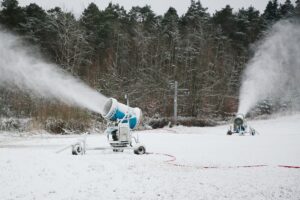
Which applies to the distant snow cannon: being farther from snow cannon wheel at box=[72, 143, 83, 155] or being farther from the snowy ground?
snow cannon wheel at box=[72, 143, 83, 155]

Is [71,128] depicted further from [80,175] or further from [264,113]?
[264,113]

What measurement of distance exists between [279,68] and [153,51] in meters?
16.9

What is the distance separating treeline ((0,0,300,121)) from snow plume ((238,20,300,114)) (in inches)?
99.3

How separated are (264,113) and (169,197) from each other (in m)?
44.7

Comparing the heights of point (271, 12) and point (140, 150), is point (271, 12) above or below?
above

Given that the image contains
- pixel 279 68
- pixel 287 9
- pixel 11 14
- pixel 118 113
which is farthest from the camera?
pixel 287 9

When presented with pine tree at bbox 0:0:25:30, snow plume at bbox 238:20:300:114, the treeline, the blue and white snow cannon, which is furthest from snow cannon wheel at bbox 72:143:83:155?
snow plume at bbox 238:20:300:114

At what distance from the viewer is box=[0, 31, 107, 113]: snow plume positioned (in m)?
19.6

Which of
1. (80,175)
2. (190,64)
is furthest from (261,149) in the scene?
(190,64)

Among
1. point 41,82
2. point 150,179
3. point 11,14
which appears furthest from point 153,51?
point 150,179

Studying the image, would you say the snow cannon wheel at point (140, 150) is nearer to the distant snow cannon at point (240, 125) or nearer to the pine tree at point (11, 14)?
the distant snow cannon at point (240, 125)

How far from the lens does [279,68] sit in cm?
5212

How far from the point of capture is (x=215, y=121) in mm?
45938

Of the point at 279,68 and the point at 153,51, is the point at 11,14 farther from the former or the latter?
the point at 279,68
